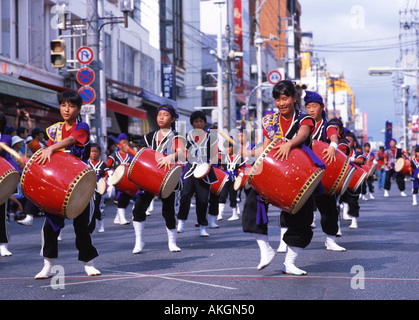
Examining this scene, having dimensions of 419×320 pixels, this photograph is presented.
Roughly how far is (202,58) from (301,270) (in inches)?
1796

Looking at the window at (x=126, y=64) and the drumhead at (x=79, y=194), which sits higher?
the window at (x=126, y=64)

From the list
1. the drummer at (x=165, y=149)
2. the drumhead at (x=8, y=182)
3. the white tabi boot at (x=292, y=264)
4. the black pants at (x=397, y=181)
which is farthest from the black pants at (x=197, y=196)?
the black pants at (x=397, y=181)

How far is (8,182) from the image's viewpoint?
6875 millimetres

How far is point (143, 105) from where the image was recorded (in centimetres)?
3291

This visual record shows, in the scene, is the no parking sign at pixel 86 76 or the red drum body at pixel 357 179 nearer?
the red drum body at pixel 357 179

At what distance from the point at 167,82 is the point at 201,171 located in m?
28.5

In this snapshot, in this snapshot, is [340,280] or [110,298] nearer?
[110,298]

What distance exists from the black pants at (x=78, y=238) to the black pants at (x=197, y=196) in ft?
12.5

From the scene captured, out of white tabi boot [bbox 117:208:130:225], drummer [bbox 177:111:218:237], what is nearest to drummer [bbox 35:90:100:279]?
drummer [bbox 177:111:218:237]

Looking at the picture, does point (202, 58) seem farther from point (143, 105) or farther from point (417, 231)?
point (417, 231)

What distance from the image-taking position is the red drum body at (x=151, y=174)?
25.5ft

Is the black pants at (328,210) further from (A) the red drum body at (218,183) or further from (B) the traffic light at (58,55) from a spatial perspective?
(B) the traffic light at (58,55)

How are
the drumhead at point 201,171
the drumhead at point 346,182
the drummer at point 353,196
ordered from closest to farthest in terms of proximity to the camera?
the drumhead at point 346,182, the drumhead at point 201,171, the drummer at point 353,196
